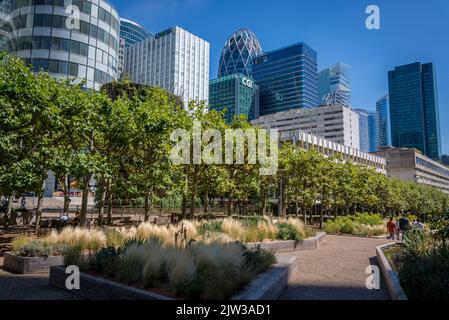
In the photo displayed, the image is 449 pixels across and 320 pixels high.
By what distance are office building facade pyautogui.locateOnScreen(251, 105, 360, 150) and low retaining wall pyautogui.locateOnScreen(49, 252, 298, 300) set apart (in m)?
157

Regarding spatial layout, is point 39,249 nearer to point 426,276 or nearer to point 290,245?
point 290,245

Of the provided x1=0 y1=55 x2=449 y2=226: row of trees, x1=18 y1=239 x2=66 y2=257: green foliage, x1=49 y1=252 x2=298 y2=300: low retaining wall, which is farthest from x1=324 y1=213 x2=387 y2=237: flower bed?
x1=18 y1=239 x2=66 y2=257: green foliage

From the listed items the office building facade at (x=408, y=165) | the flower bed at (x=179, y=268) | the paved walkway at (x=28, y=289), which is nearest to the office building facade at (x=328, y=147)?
the office building facade at (x=408, y=165)

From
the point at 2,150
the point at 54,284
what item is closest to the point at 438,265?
the point at 54,284

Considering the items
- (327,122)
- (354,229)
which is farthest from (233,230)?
(327,122)

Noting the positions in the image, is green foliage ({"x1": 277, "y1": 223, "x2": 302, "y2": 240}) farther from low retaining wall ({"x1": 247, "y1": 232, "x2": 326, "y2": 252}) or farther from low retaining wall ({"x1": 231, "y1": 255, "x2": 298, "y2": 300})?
low retaining wall ({"x1": 231, "y1": 255, "x2": 298, "y2": 300})

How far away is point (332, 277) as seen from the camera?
34.5 ft

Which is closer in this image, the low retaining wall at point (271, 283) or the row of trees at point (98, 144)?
the low retaining wall at point (271, 283)

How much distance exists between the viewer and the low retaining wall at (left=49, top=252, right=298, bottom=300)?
262 inches

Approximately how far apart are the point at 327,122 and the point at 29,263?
175102mm

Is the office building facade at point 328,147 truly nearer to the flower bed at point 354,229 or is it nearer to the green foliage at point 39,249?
the flower bed at point 354,229

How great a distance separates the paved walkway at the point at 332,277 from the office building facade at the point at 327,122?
493ft

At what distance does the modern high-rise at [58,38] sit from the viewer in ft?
181

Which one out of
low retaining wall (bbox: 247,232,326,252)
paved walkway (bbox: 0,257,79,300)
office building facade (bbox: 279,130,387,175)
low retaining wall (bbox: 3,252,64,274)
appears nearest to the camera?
paved walkway (bbox: 0,257,79,300)
